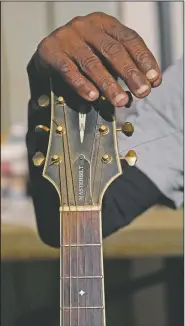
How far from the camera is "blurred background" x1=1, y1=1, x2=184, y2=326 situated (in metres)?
1.08

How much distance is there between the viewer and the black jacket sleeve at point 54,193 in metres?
0.93

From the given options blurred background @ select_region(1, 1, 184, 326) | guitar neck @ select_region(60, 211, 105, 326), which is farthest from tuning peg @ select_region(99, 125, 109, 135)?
blurred background @ select_region(1, 1, 184, 326)

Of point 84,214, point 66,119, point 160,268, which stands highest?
point 66,119

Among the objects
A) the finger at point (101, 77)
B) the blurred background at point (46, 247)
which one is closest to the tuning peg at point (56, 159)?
the finger at point (101, 77)

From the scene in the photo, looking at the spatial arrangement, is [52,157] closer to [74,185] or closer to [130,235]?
[74,185]

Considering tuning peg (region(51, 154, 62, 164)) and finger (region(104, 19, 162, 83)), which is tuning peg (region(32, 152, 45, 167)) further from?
finger (region(104, 19, 162, 83))

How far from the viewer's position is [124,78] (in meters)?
0.81

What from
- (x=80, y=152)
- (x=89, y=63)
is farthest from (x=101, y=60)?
(x=80, y=152)

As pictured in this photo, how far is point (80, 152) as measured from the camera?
865 millimetres

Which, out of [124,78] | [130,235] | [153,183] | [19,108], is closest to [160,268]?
[130,235]

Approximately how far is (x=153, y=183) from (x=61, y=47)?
32 cm

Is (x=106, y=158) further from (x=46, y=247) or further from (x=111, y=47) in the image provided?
(x=46, y=247)

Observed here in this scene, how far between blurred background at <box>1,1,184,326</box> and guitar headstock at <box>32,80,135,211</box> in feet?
0.68

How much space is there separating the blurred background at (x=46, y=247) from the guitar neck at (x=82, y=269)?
0.64 feet
